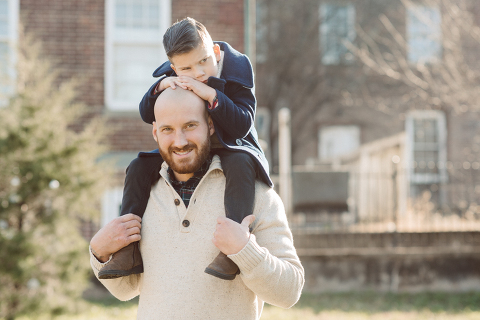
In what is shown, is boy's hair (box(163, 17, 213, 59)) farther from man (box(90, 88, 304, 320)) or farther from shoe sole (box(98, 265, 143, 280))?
shoe sole (box(98, 265, 143, 280))

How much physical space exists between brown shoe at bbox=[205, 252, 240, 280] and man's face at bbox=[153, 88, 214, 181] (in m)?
0.39

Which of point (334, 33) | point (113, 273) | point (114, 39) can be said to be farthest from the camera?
point (334, 33)

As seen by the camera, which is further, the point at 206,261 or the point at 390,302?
the point at 390,302

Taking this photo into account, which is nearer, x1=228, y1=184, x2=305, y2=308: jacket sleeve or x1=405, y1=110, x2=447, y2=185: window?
x1=228, y1=184, x2=305, y2=308: jacket sleeve

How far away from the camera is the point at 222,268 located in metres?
1.95

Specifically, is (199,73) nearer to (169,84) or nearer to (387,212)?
(169,84)

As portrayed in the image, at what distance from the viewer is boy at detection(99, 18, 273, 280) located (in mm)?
2082

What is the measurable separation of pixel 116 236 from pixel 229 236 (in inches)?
19.2

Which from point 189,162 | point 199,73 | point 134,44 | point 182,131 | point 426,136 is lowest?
point 189,162

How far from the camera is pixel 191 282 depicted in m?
2.05

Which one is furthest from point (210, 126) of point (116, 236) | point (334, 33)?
point (334, 33)

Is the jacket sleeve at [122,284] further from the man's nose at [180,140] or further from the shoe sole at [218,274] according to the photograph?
the man's nose at [180,140]

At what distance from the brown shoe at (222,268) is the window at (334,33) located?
1657 cm

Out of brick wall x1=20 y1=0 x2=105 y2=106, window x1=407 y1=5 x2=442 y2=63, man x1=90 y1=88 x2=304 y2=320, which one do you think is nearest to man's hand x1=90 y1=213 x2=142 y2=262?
man x1=90 y1=88 x2=304 y2=320
